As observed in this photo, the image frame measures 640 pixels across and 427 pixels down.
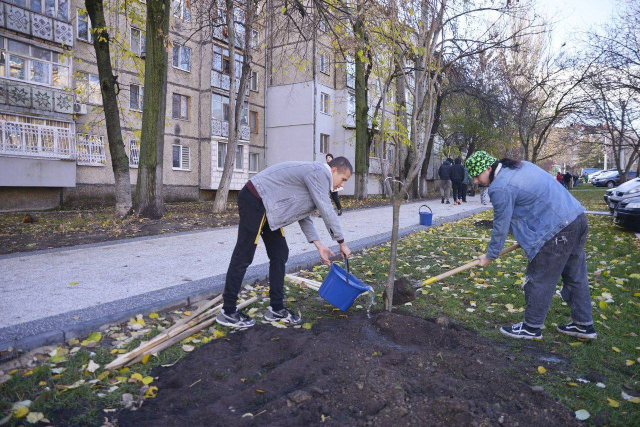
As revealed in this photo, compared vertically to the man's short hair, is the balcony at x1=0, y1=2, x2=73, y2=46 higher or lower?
higher

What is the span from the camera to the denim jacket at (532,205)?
375cm

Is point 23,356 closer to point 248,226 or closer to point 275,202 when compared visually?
point 248,226

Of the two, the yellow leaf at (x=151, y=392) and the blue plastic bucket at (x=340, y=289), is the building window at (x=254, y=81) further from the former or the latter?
the yellow leaf at (x=151, y=392)

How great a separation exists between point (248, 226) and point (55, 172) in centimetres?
1751

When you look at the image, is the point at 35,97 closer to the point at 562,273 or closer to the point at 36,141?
the point at 36,141

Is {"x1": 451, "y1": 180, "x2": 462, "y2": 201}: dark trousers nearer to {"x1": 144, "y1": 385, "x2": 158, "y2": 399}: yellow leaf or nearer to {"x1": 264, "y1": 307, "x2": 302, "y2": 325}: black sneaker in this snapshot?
{"x1": 264, "y1": 307, "x2": 302, "y2": 325}: black sneaker

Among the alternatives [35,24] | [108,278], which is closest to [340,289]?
[108,278]

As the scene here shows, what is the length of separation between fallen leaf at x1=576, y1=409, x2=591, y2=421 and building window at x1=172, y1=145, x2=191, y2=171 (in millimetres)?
23814

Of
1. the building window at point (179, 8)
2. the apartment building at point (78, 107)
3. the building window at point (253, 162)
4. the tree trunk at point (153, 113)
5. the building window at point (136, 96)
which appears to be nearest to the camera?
the tree trunk at point (153, 113)

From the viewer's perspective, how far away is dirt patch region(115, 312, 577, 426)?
2459 millimetres

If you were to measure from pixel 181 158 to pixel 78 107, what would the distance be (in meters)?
6.51

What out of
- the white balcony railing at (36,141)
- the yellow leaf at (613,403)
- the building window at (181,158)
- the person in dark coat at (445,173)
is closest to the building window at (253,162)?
the building window at (181,158)

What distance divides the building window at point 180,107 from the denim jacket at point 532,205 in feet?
76.4

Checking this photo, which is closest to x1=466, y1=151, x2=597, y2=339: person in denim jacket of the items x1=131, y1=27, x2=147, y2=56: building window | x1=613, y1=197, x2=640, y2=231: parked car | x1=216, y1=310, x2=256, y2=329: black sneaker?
x1=216, y1=310, x2=256, y2=329: black sneaker
